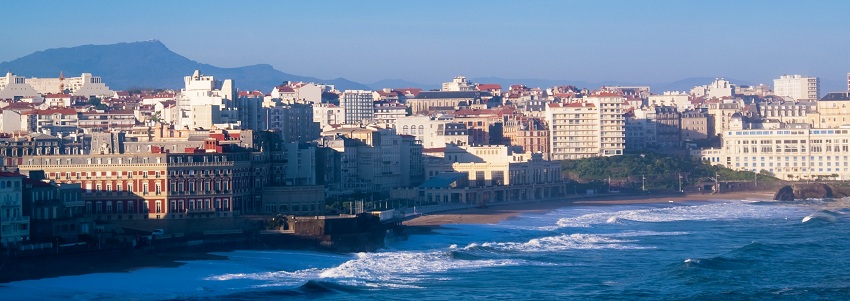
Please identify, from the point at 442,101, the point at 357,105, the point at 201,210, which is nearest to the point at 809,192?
the point at 357,105

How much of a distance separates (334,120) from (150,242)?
61326 millimetres

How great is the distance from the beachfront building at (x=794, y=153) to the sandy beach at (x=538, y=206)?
7.60 m

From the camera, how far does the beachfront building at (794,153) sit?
3863 inches

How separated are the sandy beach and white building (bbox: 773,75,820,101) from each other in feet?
262

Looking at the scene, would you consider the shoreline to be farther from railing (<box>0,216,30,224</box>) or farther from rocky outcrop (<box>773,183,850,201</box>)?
rocky outcrop (<box>773,183,850,201</box>)

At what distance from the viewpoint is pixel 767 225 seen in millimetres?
66438

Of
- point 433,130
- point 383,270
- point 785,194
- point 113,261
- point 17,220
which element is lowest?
point 383,270

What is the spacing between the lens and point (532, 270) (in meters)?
46.6

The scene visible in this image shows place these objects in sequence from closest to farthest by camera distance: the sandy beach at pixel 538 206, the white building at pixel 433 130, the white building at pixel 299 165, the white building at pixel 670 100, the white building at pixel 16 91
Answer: the white building at pixel 299 165 < the sandy beach at pixel 538 206 < the white building at pixel 433 130 < the white building at pixel 16 91 < the white building at pixel 670 100

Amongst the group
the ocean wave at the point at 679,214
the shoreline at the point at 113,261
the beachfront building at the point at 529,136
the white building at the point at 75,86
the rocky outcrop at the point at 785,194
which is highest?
the white building at the point at 75,86

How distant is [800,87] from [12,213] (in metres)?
137

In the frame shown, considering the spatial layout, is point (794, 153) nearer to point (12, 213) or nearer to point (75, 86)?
point (75, 86)

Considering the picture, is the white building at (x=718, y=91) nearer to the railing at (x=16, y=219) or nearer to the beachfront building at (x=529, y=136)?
the beachfront building at (x=529, y=136)

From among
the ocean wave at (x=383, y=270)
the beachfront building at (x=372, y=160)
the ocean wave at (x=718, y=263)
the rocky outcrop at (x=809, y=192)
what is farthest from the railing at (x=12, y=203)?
the rocky outcrop at (x=809, y=192)
